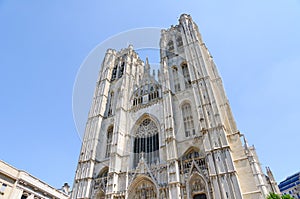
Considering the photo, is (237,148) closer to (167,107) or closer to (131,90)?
(167,107)

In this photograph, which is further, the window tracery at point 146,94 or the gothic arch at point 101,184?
the window tracery at point 146,94

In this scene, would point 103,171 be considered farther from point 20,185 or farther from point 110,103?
point 110,103

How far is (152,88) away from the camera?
27.9m

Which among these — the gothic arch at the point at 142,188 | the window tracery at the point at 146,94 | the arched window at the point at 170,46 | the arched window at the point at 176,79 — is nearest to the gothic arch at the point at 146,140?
the gothic arch at the point at 142,188

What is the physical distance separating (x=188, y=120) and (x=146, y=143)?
5526mm

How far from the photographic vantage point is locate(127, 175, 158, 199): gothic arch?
712 inches

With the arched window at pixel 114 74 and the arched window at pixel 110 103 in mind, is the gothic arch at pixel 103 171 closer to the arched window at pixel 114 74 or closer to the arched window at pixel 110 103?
the arched window at pixel 110 103

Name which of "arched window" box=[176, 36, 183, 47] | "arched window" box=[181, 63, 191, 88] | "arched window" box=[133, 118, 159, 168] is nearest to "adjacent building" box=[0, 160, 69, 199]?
"arched window" box=[133, 118, 159, 168]

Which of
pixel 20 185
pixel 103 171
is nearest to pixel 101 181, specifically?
pixel 103 171

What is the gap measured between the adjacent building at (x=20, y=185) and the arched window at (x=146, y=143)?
9183mm

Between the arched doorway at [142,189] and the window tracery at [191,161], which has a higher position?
the window tracery at [191,161]

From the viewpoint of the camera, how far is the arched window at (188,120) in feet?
68.3

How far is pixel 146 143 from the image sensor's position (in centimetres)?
2262

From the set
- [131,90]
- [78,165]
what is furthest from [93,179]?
[131,90]
